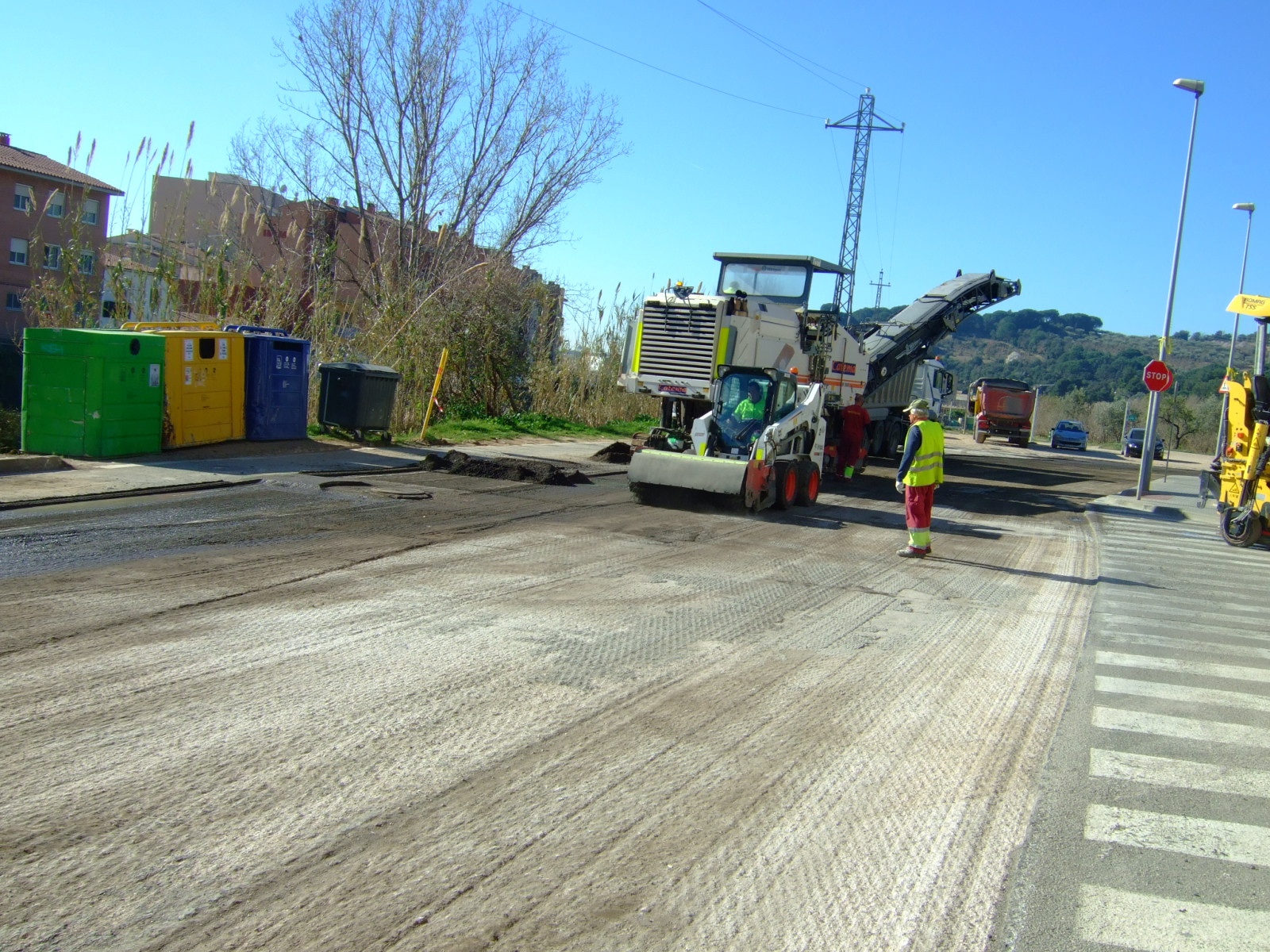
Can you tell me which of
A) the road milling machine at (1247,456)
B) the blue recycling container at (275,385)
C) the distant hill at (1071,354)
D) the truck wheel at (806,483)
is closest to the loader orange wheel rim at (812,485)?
the truck wheel at (806,483)

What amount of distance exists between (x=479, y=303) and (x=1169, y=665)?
19.5 meters

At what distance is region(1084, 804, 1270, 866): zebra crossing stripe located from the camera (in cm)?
423

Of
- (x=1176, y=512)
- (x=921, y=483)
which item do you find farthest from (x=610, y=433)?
(x=921, y=483)

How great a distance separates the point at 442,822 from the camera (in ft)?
12.9

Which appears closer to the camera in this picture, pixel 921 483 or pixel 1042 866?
pixel 1042 866

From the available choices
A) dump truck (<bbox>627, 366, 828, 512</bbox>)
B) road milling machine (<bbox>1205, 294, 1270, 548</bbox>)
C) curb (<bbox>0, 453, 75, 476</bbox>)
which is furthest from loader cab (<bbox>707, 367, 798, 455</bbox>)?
curb (<bbox>0, 453, 75, 476</bbox>)

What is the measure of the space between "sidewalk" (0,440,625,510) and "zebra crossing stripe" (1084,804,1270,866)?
932 cm

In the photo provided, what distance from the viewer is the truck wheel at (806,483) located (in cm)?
1462

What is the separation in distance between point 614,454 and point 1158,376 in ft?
34.1

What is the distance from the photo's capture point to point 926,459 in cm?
1166

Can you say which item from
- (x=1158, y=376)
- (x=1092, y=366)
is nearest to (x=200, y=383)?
(x=1158, y=376)

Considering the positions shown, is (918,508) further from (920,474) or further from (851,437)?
(851,437)

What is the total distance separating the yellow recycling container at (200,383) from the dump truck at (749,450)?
580 cm

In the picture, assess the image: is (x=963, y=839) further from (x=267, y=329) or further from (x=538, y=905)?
(x=267, y=329)
